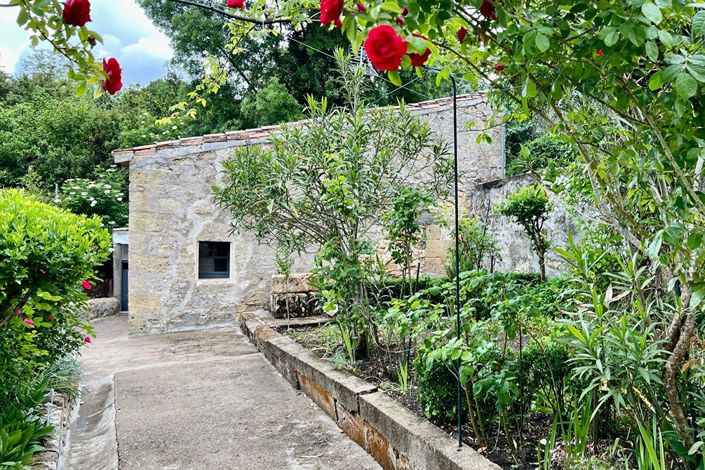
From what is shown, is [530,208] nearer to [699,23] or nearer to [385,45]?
[699,23]

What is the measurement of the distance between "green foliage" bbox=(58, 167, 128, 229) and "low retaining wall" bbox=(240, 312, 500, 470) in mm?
8683

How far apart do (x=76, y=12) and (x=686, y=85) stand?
1.50m

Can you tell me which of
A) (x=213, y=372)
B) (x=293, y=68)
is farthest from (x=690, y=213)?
(x=293, y=68)

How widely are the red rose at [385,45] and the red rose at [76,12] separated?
0.85m

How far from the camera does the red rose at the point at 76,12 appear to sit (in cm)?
131

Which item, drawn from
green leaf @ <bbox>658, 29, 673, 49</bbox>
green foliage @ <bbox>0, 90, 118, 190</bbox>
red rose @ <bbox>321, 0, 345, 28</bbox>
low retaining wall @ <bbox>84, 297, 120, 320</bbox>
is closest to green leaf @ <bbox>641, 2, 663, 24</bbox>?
green leaf @ <bbox>658, 29, 673, 49</bbox>

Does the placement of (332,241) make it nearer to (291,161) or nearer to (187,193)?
(291,161)

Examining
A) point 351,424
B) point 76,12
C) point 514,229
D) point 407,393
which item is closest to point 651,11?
point 76,12

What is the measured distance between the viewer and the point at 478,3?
1097 mm

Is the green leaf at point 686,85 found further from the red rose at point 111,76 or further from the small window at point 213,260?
the small window at point 213,260

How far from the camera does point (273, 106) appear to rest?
10.8 meters

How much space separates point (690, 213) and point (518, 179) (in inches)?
225

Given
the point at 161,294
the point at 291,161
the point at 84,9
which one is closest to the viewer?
the point at 84,9

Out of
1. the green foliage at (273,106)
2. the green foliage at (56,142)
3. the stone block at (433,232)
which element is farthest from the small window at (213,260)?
the green foliage at (56,142)
